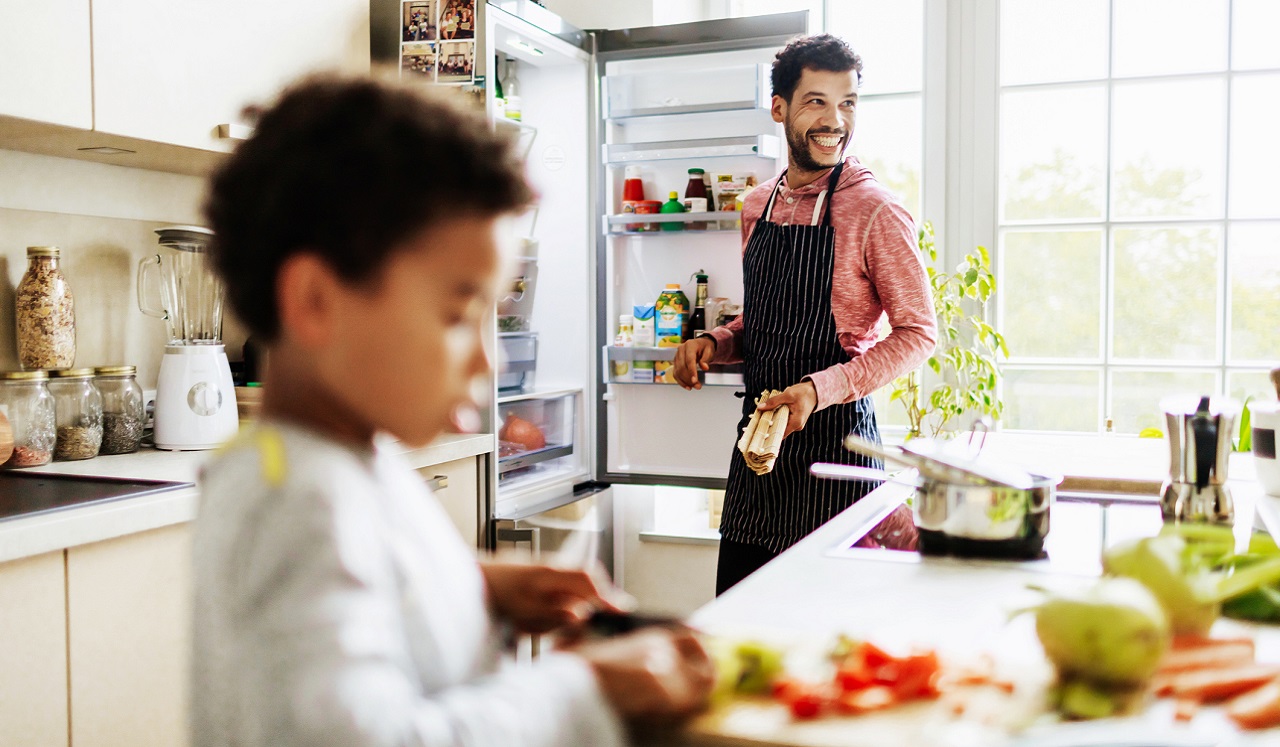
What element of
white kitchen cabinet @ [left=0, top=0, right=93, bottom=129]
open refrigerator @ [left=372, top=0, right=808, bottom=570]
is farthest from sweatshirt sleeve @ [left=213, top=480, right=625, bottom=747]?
open refrigerator @ [left=372, top=0, right=808, bottom=570]

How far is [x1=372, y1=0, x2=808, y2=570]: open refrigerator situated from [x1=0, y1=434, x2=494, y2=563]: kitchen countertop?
0.73 metres

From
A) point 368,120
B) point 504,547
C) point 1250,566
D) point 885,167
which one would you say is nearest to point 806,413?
point 1250,566

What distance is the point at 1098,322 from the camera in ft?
10.2

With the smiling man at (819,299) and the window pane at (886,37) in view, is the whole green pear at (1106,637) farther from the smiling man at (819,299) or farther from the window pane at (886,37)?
the window pane at (886,37)

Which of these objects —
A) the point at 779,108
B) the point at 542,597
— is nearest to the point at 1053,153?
the point at 779,108

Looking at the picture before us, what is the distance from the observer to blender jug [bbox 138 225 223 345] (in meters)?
2.28

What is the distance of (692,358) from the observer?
230 centimetres

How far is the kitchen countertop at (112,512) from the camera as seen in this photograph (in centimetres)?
145

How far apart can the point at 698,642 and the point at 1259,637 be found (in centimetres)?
53

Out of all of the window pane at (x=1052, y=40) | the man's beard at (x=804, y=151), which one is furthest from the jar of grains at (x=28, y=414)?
the window pane at (x=1052, y=40)

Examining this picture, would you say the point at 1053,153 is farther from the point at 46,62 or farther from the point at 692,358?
the point at 46,62

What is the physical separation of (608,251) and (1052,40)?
1.43 m

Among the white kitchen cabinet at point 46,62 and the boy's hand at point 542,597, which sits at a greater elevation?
the white kitchen cabinet at point 46,62

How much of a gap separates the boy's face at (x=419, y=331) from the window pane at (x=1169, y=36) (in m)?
2.93
